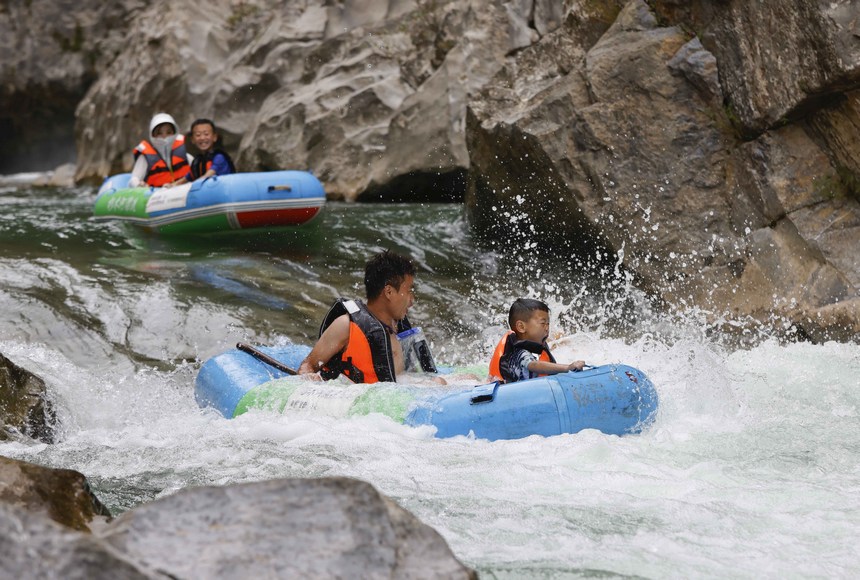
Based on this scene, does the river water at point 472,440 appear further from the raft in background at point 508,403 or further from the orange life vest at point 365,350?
the orange life vest at point 365,350

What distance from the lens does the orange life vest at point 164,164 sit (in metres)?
11.6

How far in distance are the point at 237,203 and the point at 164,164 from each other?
178 centimetres

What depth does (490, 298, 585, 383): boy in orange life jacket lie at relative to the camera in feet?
17.6

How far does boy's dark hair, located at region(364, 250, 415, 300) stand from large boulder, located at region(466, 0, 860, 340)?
3350 mm

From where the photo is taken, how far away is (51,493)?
3.25 m

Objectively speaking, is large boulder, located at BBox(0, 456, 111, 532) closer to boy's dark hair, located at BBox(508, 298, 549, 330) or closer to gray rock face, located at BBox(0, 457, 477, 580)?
gray rock face, located at BBox(0, 457, 477, 580)

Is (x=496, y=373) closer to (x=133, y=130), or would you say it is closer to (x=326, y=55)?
(x=326, y=55)

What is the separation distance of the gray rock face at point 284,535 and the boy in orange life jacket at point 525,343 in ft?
8.67

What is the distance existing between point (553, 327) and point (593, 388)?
2.97 meters

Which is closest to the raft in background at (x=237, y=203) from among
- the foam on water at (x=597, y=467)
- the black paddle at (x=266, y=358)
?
the foam on water at (x=597, y=467)

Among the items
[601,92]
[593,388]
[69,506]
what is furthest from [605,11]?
[69,506]

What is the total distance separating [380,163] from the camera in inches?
530

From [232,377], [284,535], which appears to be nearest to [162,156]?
[232,377]

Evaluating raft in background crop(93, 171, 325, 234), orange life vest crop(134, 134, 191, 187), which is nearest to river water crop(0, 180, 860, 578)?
raft in background crop(93, 171, 325, 234)
